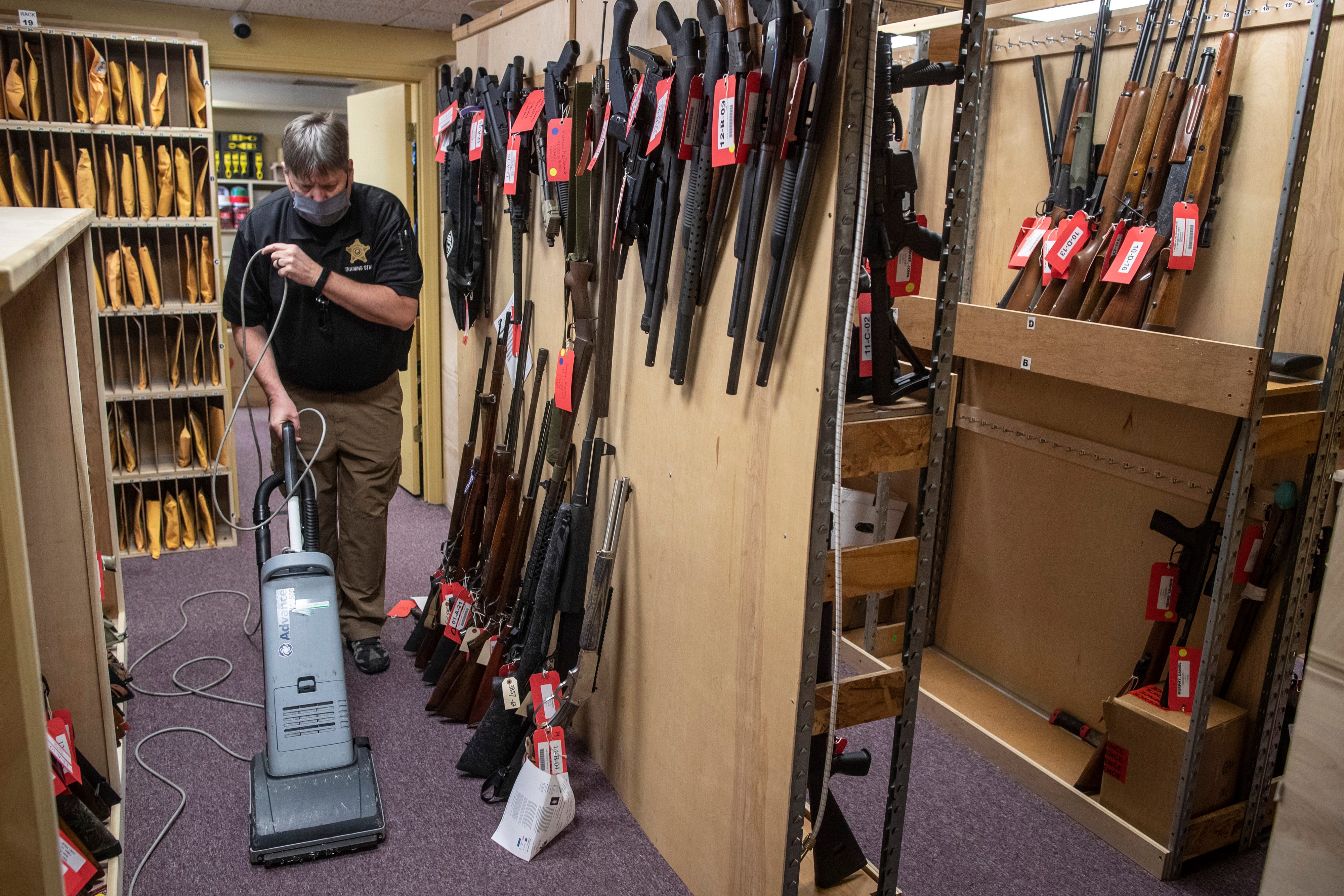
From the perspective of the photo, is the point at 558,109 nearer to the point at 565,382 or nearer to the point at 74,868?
the point at 565,382

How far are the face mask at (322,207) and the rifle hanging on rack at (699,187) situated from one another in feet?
4.19

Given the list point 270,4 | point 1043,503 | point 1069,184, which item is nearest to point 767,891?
point 1043,503

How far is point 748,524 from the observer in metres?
1.75

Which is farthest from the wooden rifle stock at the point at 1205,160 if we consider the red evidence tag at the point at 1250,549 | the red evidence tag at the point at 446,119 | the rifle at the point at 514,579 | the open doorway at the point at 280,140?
the open doorway at the point at 280,140

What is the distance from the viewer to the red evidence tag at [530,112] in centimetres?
244

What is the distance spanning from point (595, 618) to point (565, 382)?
597 mm

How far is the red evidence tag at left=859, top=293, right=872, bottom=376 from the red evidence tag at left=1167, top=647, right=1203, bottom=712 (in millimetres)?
1189

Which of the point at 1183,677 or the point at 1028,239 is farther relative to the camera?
the point at 1028,239

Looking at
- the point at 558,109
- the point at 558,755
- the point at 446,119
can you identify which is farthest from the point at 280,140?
the point at 558,755

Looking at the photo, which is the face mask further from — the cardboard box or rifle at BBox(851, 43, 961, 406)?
the cardboard box

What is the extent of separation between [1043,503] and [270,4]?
136 inches

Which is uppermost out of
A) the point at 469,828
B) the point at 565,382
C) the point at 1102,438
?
the point at 565,382

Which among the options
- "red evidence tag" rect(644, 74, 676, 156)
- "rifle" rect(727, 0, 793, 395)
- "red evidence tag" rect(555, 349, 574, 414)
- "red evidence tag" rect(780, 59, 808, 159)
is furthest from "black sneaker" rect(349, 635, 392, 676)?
"red evidence tag" rect(780, 59, 808, 159)

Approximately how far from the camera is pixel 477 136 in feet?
9.49
